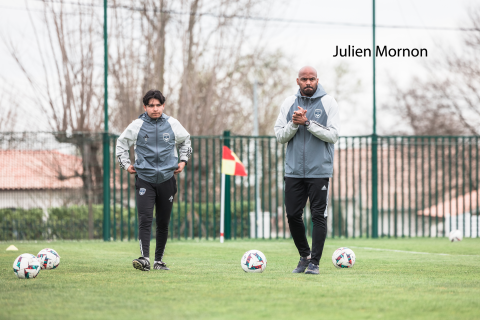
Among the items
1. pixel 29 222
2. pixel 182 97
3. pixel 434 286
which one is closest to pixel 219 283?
pixel 434 286

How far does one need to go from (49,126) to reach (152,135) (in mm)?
9767

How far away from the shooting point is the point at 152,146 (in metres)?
6.22

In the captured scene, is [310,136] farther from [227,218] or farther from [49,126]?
[49,126]

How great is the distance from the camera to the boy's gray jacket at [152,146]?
244 inches

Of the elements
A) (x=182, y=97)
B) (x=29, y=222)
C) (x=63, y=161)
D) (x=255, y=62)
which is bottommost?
(x=29, y=222)

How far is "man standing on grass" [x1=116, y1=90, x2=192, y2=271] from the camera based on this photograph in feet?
20.3

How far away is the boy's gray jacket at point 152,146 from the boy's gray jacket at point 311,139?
1130 mm

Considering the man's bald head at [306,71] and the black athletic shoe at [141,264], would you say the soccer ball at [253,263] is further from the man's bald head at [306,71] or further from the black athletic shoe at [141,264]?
the man's bald head at [306,71]

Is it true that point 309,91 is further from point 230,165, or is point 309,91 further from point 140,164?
point 230,165

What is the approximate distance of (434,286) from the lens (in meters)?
4.79

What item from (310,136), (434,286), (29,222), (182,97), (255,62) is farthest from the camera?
(255,62)

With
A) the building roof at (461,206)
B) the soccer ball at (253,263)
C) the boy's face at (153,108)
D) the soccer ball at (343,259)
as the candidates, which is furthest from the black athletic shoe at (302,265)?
the building roof at (461,206)

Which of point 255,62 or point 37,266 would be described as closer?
point 37,266

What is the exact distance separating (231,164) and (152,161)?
5445mm
